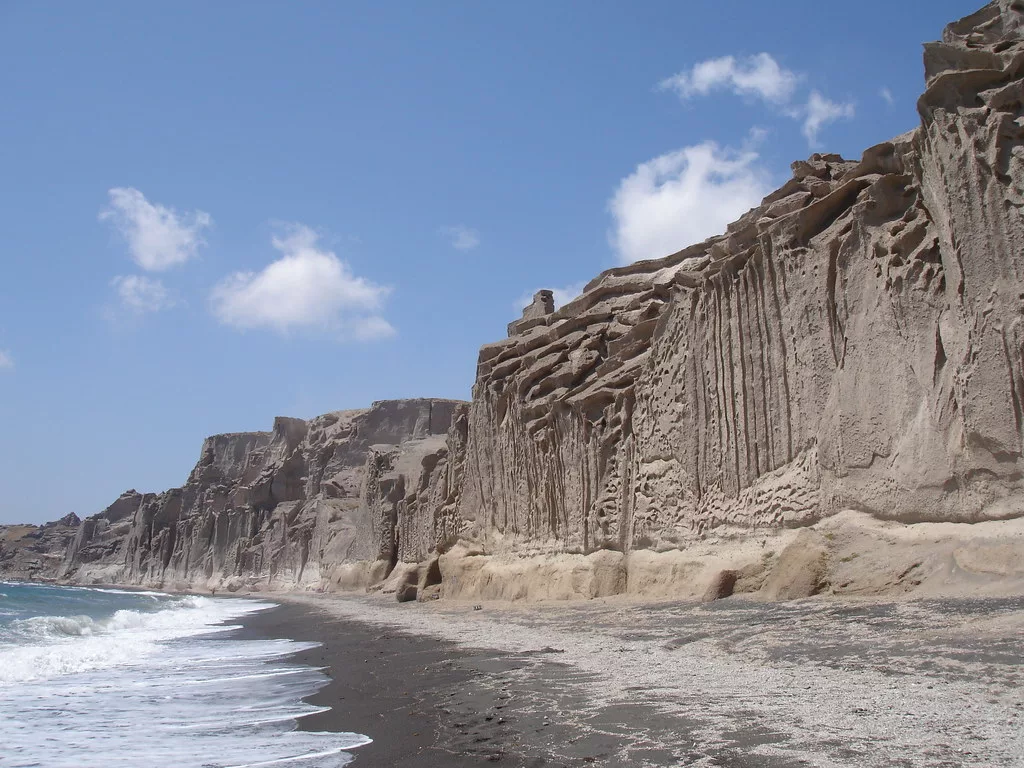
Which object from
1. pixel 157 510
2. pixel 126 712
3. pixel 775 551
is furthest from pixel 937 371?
pixel 157 510

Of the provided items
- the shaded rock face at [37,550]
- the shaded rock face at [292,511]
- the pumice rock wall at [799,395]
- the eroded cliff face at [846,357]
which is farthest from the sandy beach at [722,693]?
the shaded rock face at [37,550]

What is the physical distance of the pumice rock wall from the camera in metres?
9.68

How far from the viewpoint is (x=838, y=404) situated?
11.7 meters

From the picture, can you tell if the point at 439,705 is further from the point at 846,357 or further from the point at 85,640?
the point at 85,640

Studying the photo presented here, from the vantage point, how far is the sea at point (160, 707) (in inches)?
241

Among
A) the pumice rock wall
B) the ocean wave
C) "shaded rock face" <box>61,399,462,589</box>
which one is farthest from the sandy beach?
"shaded rock face" <box>61,399,462,589</box>

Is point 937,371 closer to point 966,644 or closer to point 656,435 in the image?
point 966,644

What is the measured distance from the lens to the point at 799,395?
12562mm

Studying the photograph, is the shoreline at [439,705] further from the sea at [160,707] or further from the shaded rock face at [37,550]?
the shaded rock face at [37,550]

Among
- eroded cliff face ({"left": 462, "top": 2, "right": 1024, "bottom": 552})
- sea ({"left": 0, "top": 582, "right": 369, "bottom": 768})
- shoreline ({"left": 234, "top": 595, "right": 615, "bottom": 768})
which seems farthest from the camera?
eroded cliff face ({"left": 462, "top": 2, "right": 1024, "bottom": 552})

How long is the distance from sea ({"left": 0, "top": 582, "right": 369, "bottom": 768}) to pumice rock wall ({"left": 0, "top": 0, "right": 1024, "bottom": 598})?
21.5ft

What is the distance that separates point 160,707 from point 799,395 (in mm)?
9441

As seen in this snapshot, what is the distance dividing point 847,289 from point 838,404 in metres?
1.69

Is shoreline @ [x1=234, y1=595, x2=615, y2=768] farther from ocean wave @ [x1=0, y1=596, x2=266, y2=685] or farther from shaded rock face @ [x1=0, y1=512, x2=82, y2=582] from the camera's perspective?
shaded rock face @ [x1=0, y1=512, x2=82, y2=582]
